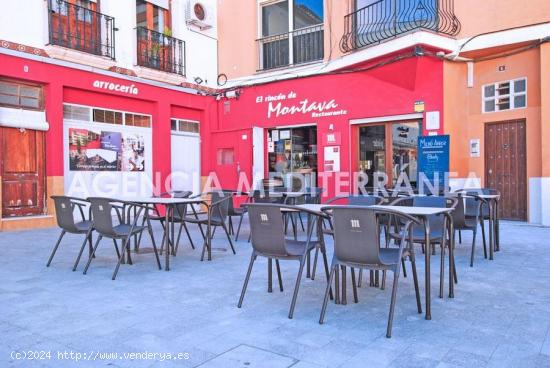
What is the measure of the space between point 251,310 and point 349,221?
3.48ft

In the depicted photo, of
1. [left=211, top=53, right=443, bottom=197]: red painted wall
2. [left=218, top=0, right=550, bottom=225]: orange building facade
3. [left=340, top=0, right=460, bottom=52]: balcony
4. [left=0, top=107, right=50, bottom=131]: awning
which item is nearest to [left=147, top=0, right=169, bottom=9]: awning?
[left=211, top=53, right=443, bottom=197]: red painted wall

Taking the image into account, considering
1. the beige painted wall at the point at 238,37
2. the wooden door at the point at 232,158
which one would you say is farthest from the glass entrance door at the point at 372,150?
the beige painted wall at the point at 238,37

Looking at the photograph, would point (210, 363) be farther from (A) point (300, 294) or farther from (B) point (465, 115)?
(B) point (465, 115)

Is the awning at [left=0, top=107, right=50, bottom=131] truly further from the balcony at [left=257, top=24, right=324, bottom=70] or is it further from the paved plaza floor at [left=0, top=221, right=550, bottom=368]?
the balcony at [left=257, top=24, right=324, bottom=70]

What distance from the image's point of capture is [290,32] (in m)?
11.1

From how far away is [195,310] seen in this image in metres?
3.41

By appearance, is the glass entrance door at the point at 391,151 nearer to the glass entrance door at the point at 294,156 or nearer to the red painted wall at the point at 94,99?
the glass entrance door at the point at 294,156

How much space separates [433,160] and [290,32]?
4.94 metres

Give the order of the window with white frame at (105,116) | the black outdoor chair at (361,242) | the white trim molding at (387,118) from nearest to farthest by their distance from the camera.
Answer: the black outdoor chair at (361,242)
the white trim molding at (387,118)
the window with white frame at (105,116)

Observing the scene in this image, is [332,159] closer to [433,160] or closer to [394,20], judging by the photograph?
[433,160]

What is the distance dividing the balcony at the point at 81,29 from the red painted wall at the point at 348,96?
3506 mm

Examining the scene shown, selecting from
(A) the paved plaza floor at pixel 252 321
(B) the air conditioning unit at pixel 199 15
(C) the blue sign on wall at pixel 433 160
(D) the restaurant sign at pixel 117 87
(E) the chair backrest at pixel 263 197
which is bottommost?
(A) the paved plaza floor at pixel 252 321

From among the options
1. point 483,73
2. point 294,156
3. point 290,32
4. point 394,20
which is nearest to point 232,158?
point 294,156

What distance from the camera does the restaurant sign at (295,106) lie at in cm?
1028
